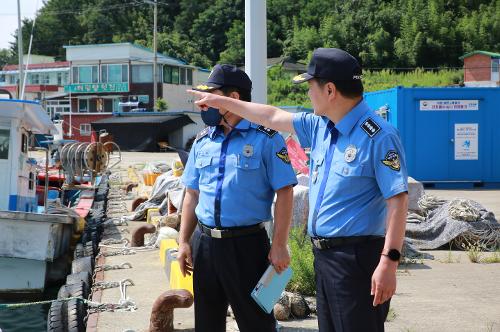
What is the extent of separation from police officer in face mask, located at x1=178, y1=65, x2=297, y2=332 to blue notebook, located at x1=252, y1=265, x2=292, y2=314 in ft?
0.20

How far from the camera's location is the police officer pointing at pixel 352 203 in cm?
302

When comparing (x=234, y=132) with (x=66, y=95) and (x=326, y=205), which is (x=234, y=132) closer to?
(x=326, y=205)

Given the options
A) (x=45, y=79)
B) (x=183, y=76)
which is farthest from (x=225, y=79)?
(x=45, y=79)

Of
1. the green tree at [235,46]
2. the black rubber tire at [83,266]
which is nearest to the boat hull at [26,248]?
the black rubber tire at [83,266]

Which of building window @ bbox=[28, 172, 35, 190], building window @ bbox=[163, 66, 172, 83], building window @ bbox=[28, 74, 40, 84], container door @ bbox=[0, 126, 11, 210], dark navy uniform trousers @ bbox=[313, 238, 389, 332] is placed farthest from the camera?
building window @ bbox=[28, 74, 40, 84]

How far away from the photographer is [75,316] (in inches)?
238

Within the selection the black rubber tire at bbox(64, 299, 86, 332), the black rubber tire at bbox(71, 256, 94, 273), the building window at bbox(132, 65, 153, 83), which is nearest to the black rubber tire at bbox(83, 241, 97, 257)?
the black rubber tire at bbox(71, 256, 94, 273)

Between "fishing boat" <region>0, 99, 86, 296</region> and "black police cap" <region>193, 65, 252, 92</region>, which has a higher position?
"black police cap" <region>193, 65, 252, 92</region>

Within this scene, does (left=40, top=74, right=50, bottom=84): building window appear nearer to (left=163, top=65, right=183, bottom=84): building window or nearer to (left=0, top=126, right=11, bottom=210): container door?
(left=163, top=65, right=183, bottom=84): building window

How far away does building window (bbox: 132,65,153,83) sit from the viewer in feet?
182

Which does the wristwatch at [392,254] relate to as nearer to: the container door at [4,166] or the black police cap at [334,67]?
the black police cap at [334,67]

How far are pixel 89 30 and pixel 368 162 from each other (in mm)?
101065

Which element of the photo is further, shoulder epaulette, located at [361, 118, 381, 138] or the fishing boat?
the fishing boat

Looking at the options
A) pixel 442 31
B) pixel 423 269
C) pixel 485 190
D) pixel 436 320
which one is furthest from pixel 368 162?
pixel 442 31
